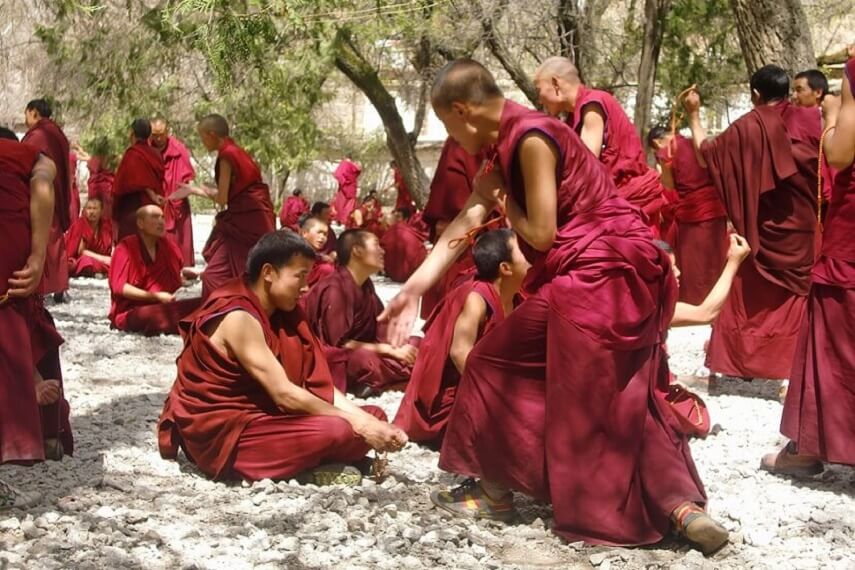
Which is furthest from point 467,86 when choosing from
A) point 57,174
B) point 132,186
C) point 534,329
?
point 132,186

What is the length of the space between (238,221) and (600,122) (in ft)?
11.3

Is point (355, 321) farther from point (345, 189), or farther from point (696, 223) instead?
point (345, 189)

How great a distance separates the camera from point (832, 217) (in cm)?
443

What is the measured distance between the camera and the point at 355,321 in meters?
6.41

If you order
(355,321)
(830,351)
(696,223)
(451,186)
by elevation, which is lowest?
(355,321)

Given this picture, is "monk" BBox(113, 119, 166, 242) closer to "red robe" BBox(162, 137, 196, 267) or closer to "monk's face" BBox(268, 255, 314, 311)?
"red robe" BBox(162, 137, 196, 267)

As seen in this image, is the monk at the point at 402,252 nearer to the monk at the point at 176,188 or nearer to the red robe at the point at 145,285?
the monk at the point at 176,188

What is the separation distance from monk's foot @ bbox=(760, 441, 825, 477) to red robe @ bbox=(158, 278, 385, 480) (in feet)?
4.97

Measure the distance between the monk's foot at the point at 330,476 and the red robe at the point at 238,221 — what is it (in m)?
4.20

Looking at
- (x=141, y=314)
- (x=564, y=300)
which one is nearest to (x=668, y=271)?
(x=564, y=300)

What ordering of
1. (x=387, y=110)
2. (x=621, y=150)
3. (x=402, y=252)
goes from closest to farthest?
(x=621, y=150) < (x=387, y=110) < (x=402, y=252)

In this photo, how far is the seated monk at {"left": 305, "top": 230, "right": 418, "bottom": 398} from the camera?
248 inches

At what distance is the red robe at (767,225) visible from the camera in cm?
591

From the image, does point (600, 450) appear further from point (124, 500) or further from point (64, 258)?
point (64, 258)
